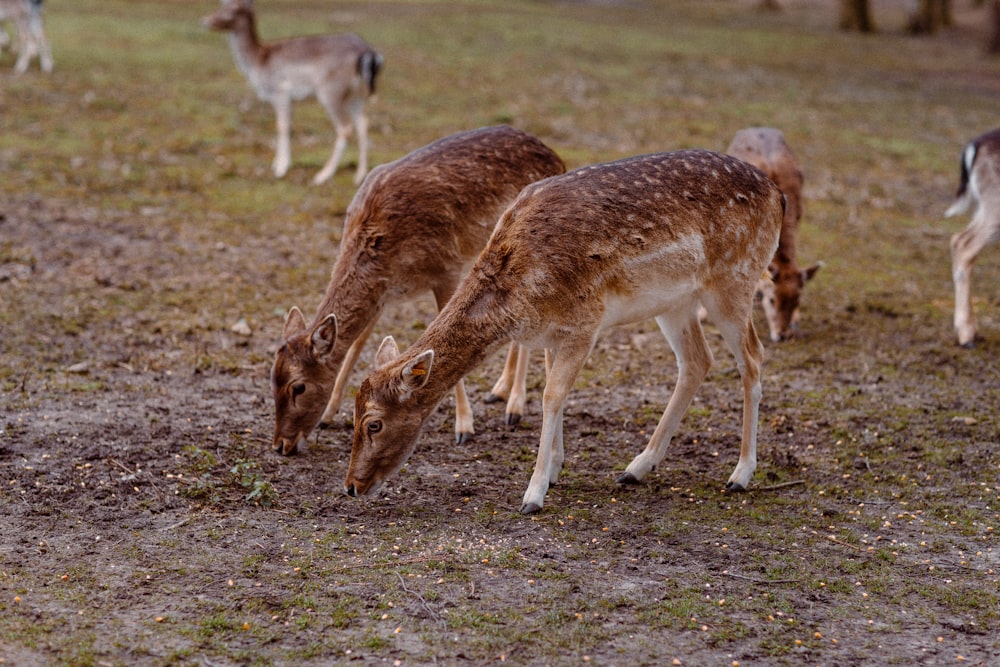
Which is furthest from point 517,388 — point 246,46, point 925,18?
point 925,18

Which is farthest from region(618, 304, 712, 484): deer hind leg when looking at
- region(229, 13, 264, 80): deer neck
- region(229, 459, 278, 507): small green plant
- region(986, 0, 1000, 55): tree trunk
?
region(986, 0, 1000, 55): tree trunk

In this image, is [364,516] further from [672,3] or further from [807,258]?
[672,3]

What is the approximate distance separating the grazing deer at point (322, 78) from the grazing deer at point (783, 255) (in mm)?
4734

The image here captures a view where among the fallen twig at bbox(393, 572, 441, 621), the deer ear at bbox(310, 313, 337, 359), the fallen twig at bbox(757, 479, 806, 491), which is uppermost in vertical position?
the deer ear at bbox(310, 313, 337, 359)

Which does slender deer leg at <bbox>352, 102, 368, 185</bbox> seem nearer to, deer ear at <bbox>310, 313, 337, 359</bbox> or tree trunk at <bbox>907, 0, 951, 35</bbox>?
deer ear at <bbox>310, 313, 337, 359</bbox>

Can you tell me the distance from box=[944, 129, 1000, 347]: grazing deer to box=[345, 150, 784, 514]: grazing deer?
3.62 m

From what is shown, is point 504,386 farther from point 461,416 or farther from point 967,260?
point 967,260

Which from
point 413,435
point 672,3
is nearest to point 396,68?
point 413,435

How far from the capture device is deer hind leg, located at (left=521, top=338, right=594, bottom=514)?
5465mm

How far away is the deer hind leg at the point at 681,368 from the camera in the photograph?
20.0 feet

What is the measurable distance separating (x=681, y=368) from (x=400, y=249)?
5.56 ft

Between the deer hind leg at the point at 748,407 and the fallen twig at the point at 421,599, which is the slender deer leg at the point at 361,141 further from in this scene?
the fallen twig at the point at 421,599

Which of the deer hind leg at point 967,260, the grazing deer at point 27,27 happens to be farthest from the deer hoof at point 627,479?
the grazing deer at point 27,27

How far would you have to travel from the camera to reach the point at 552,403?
17.9 feet
